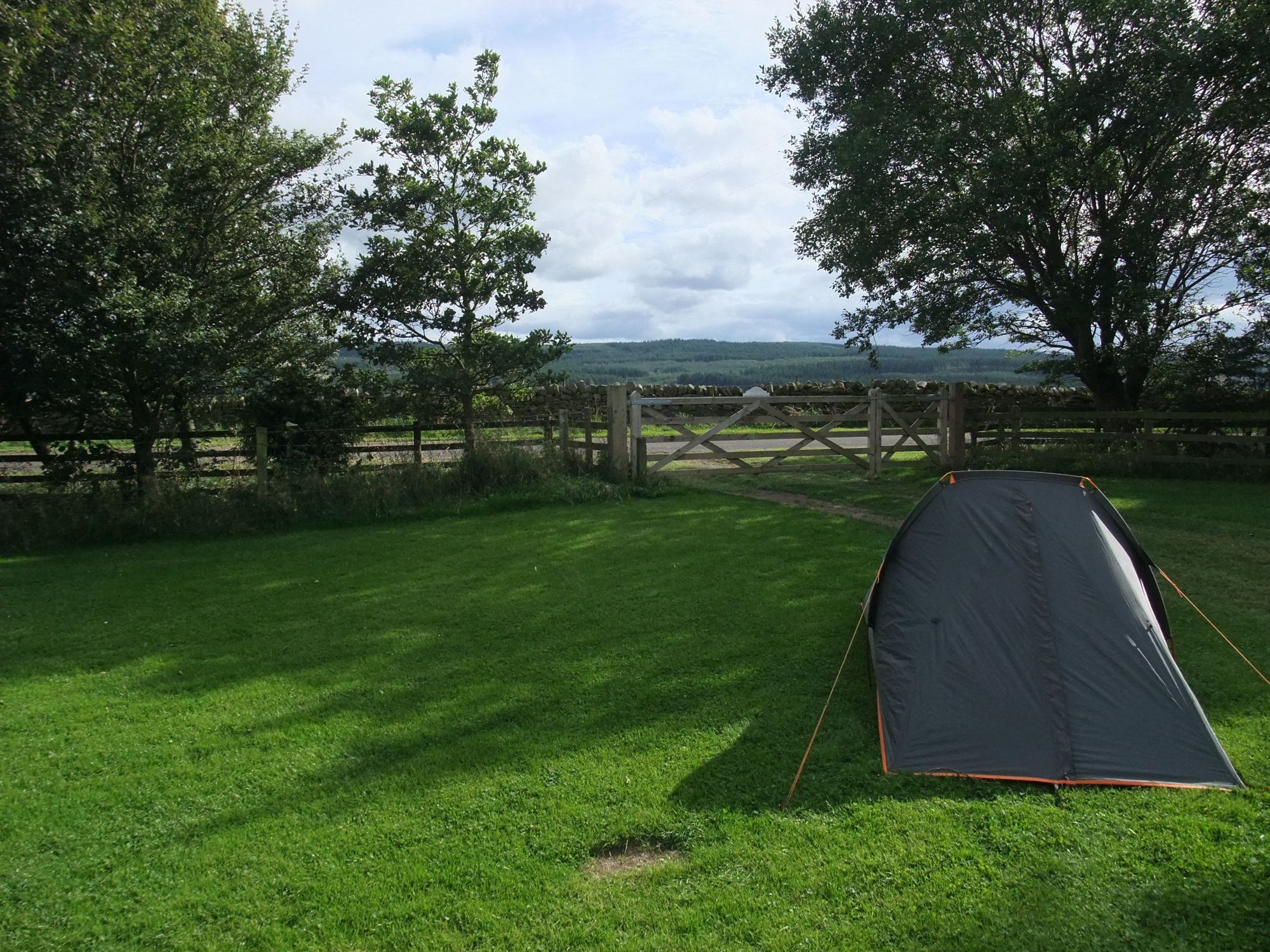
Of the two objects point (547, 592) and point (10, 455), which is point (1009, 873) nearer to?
point (547, 592)

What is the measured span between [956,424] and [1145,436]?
308 cm

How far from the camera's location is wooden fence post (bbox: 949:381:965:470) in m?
14.9

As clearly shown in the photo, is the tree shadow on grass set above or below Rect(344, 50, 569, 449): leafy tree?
below

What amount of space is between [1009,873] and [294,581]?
7.04 meters

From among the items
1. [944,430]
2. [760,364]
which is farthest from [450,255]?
[760,364]

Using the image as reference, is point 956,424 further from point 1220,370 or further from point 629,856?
point 629,856

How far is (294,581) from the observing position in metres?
8.12

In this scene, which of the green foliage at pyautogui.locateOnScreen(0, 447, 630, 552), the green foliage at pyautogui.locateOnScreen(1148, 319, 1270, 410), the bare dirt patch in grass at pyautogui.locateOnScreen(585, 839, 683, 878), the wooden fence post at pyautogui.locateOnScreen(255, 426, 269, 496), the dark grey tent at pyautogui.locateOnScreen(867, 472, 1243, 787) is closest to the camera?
the bare dirt patch in grass at pyautogui.locateOnScreen(585, 839, 683, 878)

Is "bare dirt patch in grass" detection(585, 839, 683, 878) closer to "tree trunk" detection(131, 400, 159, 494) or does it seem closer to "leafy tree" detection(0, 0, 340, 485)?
"leafy tree" detection(0, 0, 340, 485)

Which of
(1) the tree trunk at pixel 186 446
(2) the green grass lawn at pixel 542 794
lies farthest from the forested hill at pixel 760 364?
(2) the green grass lawn at pixel 542 794

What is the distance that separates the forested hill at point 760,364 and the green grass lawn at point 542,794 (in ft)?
80.4

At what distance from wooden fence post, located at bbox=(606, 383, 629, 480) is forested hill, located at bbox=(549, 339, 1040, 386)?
58.1ft

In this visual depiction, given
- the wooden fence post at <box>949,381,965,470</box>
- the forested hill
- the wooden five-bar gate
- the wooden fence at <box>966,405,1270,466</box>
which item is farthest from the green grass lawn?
the forested hill

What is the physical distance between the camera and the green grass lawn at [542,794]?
9.82ft
